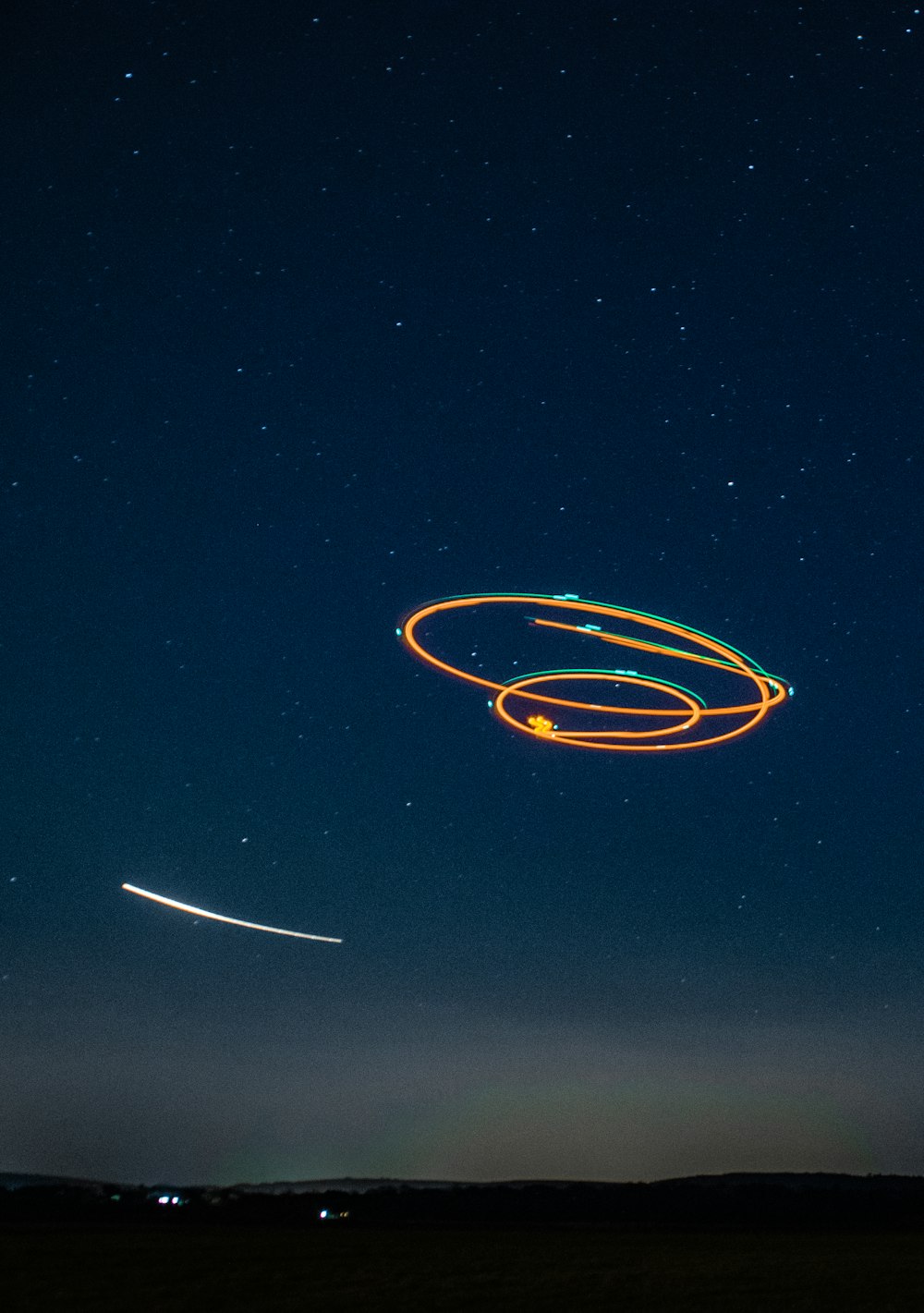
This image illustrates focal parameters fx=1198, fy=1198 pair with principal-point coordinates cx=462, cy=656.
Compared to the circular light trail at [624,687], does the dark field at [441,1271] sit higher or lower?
lower

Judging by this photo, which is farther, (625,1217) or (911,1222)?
(911,1222)

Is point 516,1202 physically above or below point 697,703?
below

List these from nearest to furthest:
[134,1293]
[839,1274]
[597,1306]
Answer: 1. [597,1306]
2. [134,1293]
3. [839,1274]

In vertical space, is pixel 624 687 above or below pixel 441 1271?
above

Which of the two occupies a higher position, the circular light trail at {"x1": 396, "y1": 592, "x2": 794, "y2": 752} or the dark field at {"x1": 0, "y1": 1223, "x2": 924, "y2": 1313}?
the circular light trail at {"x1": 396, "y1": 592, "x2": 794, "y2": 752}

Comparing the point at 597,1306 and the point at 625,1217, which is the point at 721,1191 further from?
the point at 597,1306

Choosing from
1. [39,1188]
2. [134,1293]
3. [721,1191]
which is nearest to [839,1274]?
[134,1293]

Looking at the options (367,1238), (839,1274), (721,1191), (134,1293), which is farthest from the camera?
(721,1191)
